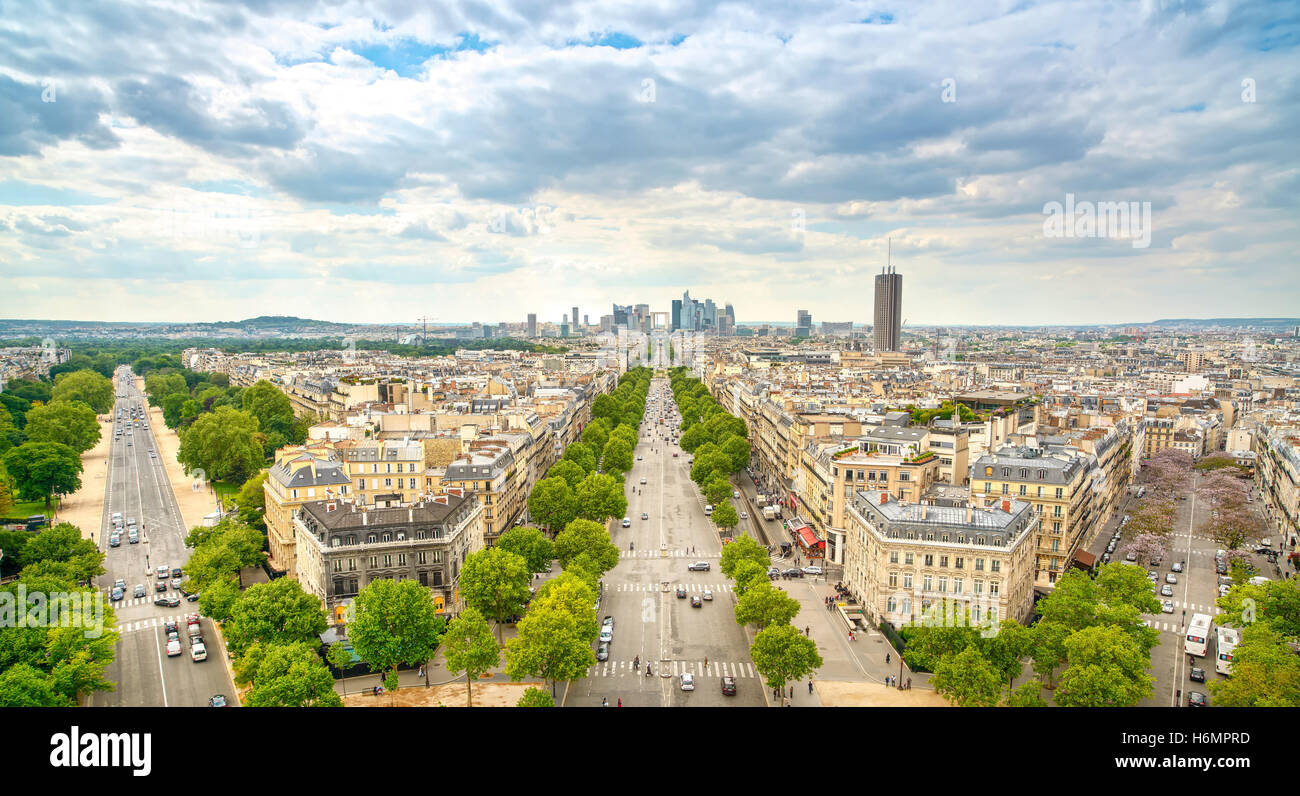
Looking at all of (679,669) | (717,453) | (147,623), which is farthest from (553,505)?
(147,623)

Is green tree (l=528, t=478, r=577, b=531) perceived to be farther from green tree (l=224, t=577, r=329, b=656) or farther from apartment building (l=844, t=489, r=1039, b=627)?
apartment building (l=844, t=489, r=1039, b=627)

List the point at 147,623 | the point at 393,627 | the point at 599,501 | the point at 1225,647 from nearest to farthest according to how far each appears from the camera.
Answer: the point at 393,627 → the point at 1225,647 → the point at 147,623 → the point at 599,501

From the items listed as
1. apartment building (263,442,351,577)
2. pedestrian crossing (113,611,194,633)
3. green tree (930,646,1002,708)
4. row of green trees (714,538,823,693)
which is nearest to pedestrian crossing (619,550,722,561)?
row of green trees (714,538,823,693)

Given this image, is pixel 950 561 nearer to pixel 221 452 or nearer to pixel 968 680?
pixel 968 680

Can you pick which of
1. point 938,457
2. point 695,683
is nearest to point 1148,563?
point 938,457
